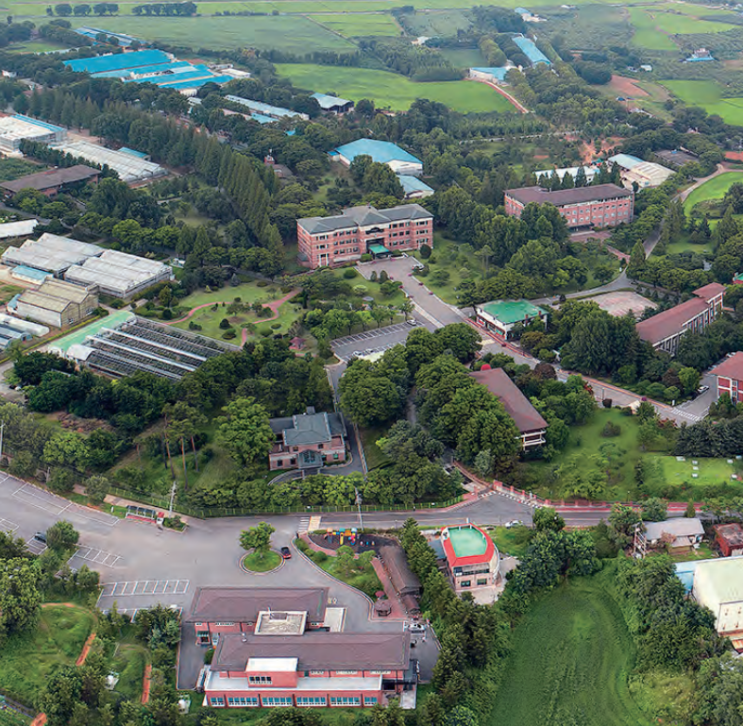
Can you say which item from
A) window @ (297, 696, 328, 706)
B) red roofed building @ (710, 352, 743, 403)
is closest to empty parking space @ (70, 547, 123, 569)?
window @ (297, 696, 328, 706)

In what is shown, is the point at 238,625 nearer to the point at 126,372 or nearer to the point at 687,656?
the point at 687,656

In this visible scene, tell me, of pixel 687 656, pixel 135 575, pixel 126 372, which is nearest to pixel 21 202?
pixel 126 372

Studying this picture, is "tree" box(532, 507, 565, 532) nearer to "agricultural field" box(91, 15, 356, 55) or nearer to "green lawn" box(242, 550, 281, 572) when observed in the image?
"green lawn" box(242, 550, 281, 572)

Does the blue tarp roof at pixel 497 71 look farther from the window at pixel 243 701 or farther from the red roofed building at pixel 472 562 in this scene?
the window at pixel 243 701

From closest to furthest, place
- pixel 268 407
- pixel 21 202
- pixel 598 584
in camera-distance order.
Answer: pixel 598 584 < pixel 268 407 < pixel 21 202

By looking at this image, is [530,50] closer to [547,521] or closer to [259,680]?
[547,521]

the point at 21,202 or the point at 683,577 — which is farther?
the point at 21,202

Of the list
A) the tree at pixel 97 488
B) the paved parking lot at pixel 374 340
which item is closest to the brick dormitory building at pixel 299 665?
the tree at pixel 97 488
